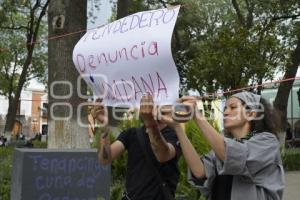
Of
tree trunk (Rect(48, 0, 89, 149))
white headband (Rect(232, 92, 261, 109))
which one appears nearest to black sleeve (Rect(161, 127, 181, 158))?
white headband (Rect(232, 92, 261, 109))

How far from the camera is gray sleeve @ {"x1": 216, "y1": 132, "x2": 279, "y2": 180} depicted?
107 inches

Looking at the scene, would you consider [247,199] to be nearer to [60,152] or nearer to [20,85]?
[60,152]

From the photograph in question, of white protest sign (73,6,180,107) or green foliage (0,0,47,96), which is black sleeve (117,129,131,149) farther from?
green foliage (0,0,47,96)

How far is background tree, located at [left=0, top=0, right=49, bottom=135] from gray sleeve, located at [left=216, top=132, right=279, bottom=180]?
773 inches

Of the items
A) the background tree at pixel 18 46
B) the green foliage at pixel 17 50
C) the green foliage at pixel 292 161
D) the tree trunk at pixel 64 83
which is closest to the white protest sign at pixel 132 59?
the tree trunk at pixel 64 83

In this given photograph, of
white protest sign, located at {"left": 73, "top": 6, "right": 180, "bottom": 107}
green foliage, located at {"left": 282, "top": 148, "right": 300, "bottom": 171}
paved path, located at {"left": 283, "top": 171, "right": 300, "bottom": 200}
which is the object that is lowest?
paved path, located at {"left": 283, "top": 171, "right": 300, "bottom": 200}

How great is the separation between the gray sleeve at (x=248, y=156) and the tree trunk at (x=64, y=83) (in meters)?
4.05

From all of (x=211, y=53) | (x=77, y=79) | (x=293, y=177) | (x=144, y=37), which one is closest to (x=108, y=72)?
(x=144, y=37)

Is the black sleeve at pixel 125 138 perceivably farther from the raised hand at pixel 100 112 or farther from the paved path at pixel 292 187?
the paved path at pixel 292 187

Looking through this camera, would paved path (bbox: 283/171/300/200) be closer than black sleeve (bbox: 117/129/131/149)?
No

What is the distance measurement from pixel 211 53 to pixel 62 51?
475 inches

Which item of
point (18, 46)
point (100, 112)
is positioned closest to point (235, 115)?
point (100, 112)

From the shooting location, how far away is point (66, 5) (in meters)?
6.96

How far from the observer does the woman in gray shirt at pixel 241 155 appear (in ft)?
9.02
